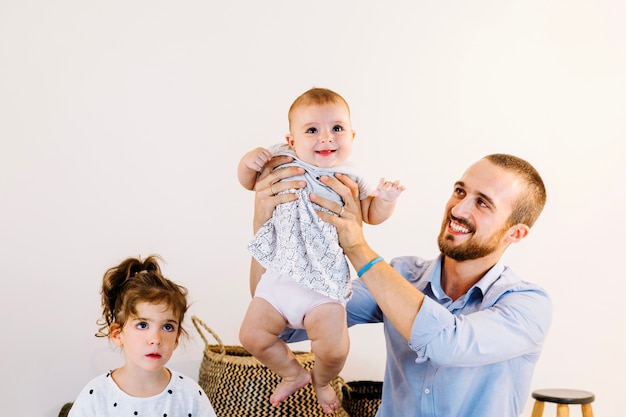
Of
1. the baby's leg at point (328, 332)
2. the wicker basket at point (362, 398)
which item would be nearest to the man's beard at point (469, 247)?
the baby's leg at point (328, 332)

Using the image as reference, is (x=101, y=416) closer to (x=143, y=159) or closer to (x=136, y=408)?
(x=136, y=408)

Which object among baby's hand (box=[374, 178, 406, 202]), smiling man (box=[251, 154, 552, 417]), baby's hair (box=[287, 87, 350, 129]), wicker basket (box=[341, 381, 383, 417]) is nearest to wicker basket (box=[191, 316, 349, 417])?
wicker basket (box=[341, 381, 383, 417])

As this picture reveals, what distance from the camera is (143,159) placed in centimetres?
355

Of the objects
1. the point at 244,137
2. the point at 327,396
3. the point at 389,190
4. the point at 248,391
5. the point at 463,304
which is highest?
the point at 244,137

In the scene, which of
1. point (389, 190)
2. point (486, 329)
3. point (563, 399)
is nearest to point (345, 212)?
point (389, 190)

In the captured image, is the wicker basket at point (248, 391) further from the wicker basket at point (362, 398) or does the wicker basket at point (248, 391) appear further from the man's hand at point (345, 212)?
the man's hand at point (345, 212)

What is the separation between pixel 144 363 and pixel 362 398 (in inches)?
64.6

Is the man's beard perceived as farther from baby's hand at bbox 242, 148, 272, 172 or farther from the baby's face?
baby's hand at bbox 242, 148, 272, 172

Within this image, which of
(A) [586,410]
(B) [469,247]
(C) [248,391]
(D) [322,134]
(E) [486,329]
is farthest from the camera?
(A) [586,410]

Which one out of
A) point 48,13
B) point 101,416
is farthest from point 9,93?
point 101,416

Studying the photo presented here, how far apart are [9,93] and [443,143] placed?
6.62 ft

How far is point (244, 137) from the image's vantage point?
12.0ft

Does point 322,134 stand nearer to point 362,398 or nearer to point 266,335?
point 266,335

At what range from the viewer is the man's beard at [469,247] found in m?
2.49
